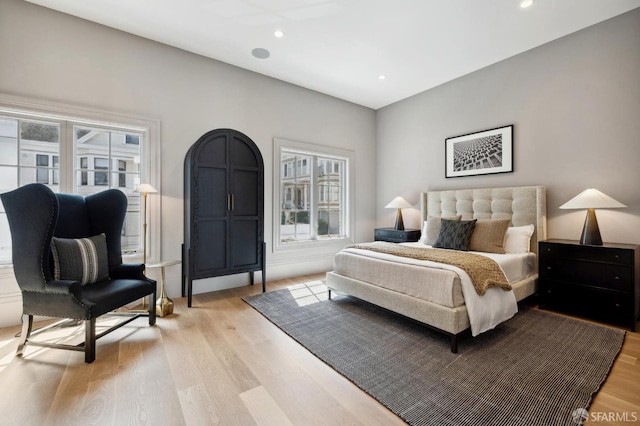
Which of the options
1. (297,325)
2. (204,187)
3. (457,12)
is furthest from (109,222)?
(457,12)

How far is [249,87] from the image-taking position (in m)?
3.95

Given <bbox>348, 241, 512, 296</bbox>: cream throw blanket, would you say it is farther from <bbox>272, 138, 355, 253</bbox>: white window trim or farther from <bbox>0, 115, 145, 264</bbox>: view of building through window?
<bbox>0, 115, 145, 264</bbox>: view of building through window

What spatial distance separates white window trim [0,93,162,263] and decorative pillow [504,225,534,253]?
4.17 metres

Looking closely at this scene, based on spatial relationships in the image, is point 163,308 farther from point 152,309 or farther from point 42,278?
point 42,278

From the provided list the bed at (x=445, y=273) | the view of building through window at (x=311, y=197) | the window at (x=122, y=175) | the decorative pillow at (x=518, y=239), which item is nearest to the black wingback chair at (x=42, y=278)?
the window at (x=122, y=175)

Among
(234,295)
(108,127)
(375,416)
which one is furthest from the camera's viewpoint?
(234,295)

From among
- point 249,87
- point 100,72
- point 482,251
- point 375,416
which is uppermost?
point 249,87

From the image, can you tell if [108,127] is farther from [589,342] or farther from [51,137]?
[589,342]

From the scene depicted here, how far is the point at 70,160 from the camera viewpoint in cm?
289

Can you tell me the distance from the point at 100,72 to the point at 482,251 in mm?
4694

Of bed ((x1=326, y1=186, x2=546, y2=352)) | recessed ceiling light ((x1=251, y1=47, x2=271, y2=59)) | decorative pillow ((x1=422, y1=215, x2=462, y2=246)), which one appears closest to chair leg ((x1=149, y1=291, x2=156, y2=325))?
bed ((x1=326, y1=186, x2=546, y2=352))

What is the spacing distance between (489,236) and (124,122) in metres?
4.35

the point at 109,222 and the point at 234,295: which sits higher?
the point at 109,222

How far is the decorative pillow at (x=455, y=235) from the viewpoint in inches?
129
